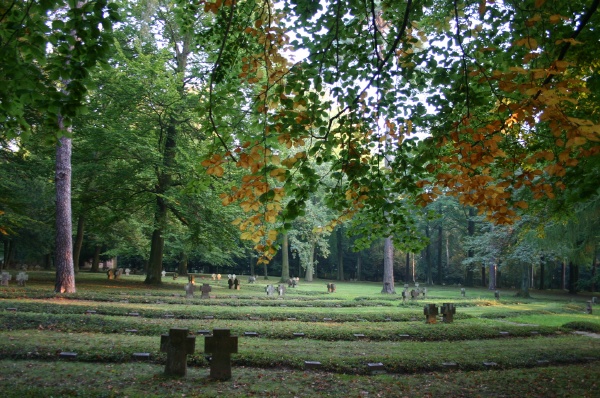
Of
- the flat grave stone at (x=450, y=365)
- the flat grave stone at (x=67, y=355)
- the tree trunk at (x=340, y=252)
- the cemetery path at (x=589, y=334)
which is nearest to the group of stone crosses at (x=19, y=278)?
the flat grave stone at (x=67, y=355)

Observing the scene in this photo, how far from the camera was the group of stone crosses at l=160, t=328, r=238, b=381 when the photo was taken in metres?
7.03

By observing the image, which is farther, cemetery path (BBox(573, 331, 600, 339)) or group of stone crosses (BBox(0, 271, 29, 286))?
group of stone crosses (BBox(0, 271, 29, 286))

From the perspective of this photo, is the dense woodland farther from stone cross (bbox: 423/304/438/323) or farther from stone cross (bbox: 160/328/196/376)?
stone cross (bbox: 423/304/438/323)

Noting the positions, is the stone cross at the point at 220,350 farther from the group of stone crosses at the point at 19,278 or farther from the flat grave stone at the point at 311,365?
the group of stone crosses at the point at 19,278

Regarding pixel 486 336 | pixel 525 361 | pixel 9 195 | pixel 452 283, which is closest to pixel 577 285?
pixel 452 283

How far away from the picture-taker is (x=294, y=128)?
5.21m

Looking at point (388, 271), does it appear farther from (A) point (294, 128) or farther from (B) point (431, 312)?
(A) point (294, 128)

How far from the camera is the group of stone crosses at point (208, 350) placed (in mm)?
7027

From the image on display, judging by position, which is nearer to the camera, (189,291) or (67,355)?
(67,355)

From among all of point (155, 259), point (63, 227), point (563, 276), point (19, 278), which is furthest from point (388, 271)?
point (563, 276)

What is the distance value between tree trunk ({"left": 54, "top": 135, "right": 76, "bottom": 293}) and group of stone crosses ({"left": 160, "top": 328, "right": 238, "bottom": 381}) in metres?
11.8

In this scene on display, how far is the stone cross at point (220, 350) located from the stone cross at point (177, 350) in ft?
0.93

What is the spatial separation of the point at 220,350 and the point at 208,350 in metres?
0.19

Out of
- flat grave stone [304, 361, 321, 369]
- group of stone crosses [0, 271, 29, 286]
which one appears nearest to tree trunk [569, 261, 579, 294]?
flat grave stone [304, 361, 321, 369]
